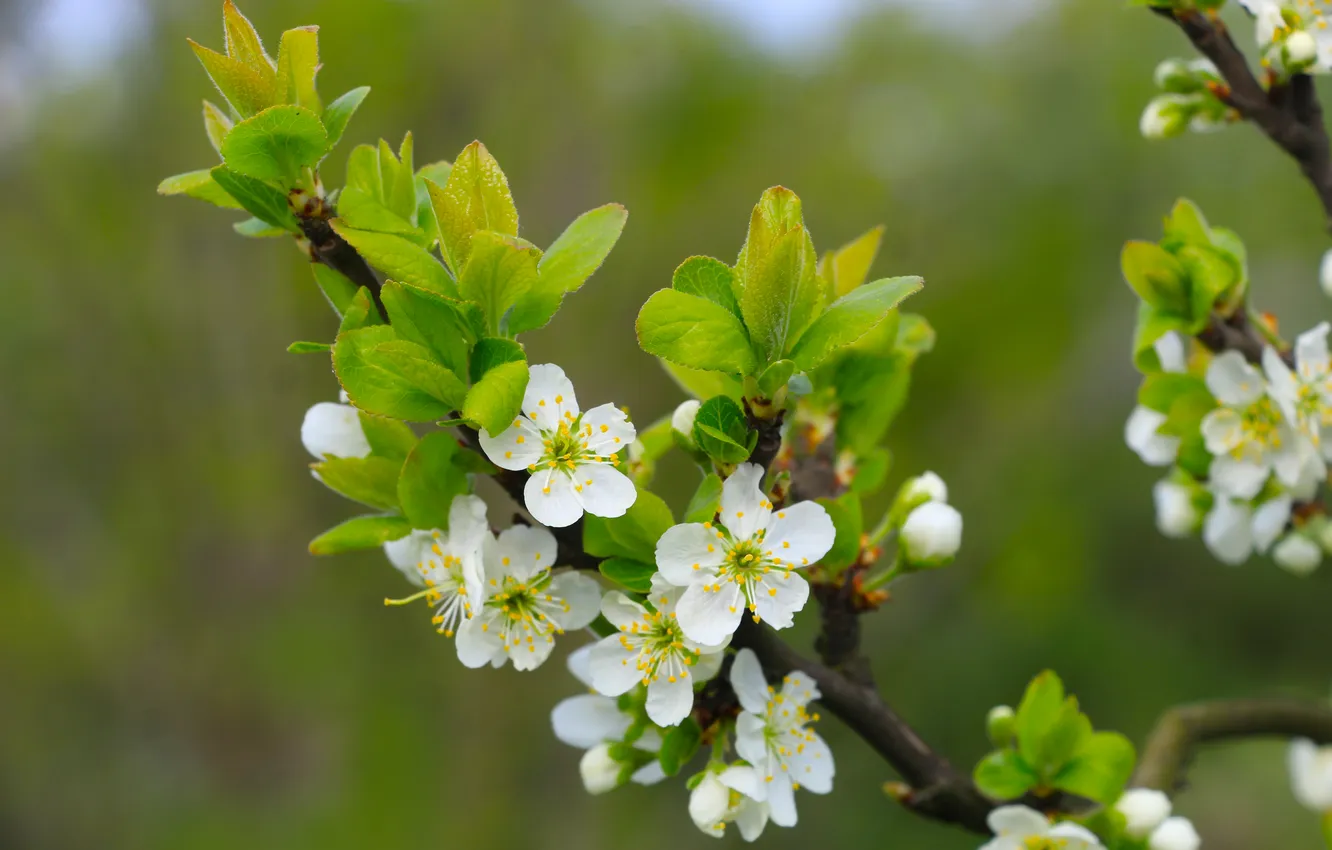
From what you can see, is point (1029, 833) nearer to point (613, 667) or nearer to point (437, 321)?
point (613, 667)

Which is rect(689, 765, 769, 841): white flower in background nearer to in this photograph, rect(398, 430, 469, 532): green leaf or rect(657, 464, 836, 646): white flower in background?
rect(657, 464, 836, 646): white flower in background

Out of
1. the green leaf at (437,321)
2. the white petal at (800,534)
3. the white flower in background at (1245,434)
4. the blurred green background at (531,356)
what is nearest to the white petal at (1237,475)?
the white flower in background at (1245,434)

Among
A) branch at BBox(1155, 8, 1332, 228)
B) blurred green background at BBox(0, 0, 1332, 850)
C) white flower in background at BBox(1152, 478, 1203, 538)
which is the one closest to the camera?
branch at BBox(1155, 8, 1332, 228)

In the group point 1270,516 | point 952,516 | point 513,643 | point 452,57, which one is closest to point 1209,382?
point 1270,516

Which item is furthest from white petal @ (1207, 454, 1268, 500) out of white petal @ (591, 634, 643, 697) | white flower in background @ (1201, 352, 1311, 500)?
white petal @ (591, 634, 643, 697)

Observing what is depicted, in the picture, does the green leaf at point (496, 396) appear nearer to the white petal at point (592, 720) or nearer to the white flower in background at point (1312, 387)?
the white petal at point (592, 720)

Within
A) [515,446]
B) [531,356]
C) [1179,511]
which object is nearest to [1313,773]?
[1179,511]
